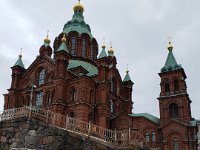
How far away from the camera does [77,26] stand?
46281mm

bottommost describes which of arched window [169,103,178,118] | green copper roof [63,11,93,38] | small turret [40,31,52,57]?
arched window [169,103,178,118]

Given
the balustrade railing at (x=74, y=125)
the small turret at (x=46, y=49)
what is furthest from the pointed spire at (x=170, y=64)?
the balustrade railing at (x=74, y=125)

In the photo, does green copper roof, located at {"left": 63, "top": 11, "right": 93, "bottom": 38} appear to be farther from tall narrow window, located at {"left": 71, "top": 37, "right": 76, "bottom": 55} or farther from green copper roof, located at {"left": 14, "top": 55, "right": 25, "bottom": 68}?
green copper roof, located at {"left": 14, "top": 55, "right": 25, "bottom": 68}

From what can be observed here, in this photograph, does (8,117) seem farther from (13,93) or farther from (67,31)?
(67,31)

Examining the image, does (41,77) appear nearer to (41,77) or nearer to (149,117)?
(41,77)

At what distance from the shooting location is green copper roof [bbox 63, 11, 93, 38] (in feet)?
150

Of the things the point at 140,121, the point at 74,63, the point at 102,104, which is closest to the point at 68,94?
the point at 102,104

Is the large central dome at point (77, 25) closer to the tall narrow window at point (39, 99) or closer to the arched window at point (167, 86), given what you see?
the tall narrow window at point (39, 99)

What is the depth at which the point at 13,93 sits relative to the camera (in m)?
38.9

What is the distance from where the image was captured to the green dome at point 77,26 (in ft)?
150

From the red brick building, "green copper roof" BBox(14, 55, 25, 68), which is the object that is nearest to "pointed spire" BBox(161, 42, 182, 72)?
the red brick building

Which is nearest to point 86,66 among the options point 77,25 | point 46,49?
point 46,49

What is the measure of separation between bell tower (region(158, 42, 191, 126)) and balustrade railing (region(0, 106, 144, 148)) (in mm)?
21466

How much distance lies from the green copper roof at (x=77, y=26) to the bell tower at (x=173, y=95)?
12.7m
